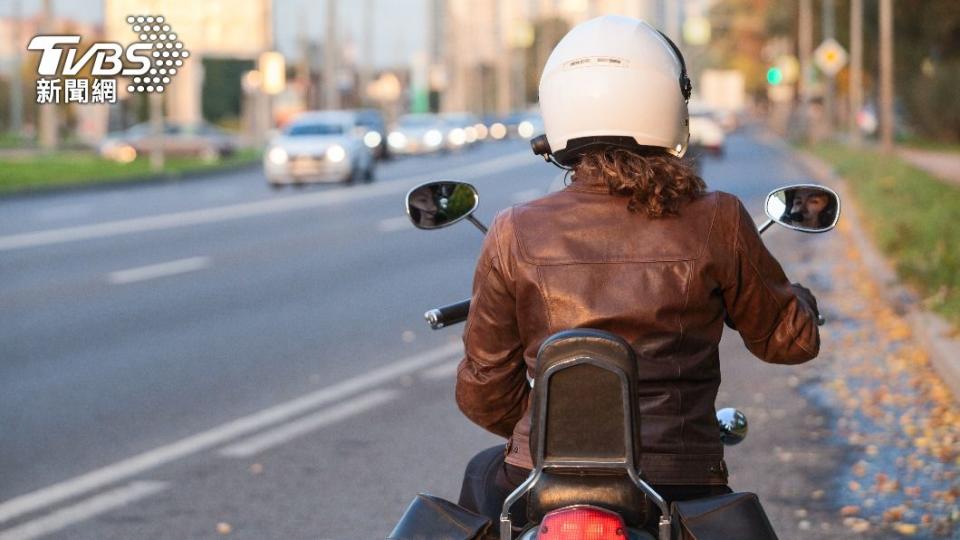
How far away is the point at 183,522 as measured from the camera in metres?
6.44

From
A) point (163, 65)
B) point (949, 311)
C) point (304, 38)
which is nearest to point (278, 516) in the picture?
point (949, 311)

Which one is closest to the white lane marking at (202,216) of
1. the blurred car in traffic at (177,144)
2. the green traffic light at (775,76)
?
the blurred car in traffic at (177,144)

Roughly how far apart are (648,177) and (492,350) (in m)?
0.43

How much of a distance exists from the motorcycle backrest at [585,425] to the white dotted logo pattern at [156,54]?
10.7 m

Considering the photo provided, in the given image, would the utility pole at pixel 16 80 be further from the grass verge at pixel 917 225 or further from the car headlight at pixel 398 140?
the grass verge at pixel 917 225

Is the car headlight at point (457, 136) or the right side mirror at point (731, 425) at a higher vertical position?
the right side mirror at point (731, 425)

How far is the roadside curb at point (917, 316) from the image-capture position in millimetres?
9586

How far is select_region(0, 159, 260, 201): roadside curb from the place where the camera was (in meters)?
32.9

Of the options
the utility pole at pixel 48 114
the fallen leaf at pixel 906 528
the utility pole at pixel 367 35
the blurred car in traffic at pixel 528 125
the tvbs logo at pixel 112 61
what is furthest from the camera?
the utility pole at pixel 367 35

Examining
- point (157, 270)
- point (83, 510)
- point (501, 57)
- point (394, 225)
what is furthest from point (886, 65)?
point (501, 57)

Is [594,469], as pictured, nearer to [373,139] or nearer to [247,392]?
[247,392]

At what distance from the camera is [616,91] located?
3215 mm

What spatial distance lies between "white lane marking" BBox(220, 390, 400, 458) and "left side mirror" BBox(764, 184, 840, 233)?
4.60 metres

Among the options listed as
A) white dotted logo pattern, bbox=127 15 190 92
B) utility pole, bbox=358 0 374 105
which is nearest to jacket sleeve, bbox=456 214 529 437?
white dotted logo pattern, bbox=127 15 190 92
